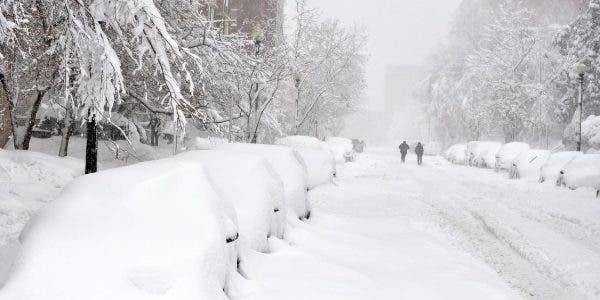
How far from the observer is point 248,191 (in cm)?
629

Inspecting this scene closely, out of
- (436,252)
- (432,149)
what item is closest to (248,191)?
(436,252)

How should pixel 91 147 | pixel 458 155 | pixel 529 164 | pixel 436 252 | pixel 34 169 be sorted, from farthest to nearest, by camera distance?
pixel 458 155, pixel 529 164, pixel 34 169, pixel 91 147, pixel 436 252

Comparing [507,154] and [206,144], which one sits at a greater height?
[507,154]

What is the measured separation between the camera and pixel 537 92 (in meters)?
37.4

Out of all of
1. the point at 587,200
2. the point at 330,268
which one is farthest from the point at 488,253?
the point at 587,200

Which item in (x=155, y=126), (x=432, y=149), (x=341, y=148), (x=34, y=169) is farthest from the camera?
(x=432, y=149)

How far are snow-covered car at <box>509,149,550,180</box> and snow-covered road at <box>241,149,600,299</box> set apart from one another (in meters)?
7.26

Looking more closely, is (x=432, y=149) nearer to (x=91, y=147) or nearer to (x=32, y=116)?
(x=32, y=116)

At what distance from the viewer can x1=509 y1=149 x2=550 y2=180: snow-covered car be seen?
68.2 feet

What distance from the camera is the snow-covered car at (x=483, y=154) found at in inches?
1161

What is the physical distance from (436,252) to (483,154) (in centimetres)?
2460

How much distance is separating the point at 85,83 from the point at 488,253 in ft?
19.5

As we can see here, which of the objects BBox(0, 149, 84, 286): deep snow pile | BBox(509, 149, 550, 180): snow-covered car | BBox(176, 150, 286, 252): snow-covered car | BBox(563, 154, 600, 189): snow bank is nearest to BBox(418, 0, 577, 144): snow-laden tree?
BBox(509, 149, 550, 180): snow-covered car

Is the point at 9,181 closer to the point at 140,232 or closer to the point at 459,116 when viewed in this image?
the point at 140,232
